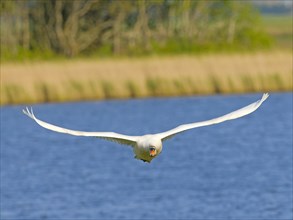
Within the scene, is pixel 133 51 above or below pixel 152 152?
above

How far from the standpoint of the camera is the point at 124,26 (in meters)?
37.8

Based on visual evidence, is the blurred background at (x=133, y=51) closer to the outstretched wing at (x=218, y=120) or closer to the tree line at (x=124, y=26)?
the tree line at (x=124, y=26)

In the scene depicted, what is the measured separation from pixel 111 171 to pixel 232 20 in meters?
19.9

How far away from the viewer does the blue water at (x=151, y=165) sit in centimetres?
1458

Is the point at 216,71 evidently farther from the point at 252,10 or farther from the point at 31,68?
the point at 252,10

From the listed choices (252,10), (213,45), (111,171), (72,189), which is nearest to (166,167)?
(111,171)

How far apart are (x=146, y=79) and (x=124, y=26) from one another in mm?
13061

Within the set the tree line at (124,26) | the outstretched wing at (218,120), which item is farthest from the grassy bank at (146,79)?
the outstretched wing at (218,120)

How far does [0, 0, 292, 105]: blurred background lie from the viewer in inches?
973

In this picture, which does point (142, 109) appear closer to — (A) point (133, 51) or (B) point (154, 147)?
(A) point (133, 51)

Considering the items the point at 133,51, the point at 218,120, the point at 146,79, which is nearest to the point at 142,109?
the point at 146,79

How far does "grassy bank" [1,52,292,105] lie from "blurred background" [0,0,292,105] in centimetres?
2

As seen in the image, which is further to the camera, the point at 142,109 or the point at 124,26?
the point at 124,26

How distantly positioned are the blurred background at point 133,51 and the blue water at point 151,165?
20.9 inches
